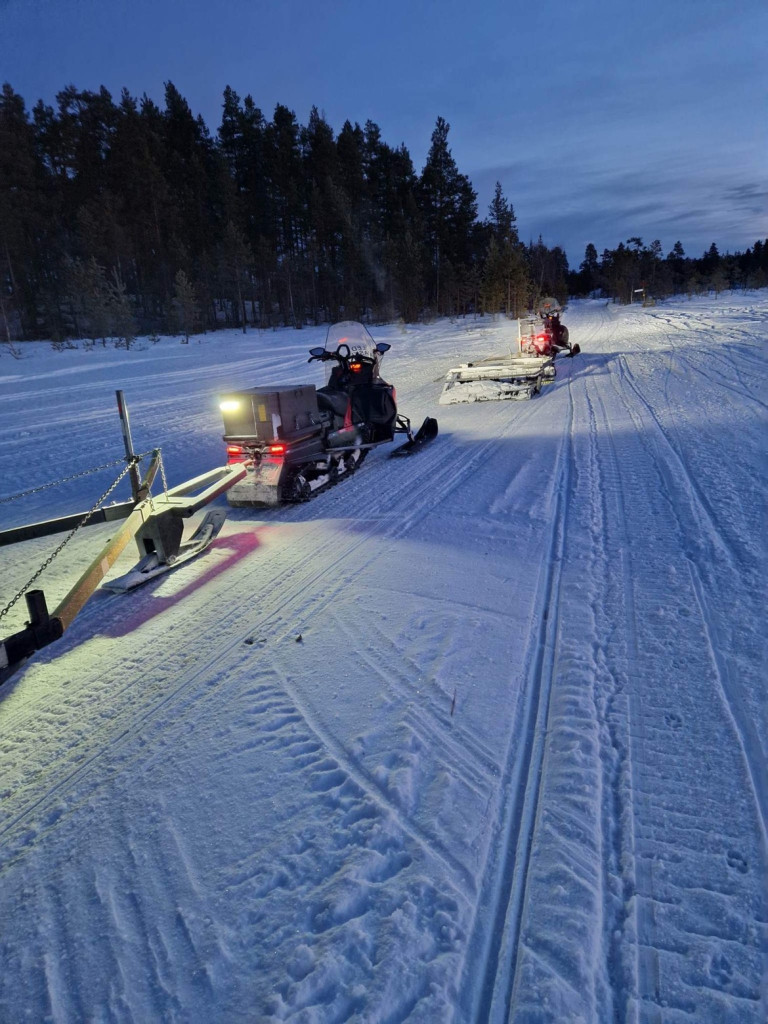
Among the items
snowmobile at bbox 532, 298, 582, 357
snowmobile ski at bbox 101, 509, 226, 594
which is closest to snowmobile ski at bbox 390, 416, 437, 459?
snowmobile ski at bbox 101, 509, 226, 594

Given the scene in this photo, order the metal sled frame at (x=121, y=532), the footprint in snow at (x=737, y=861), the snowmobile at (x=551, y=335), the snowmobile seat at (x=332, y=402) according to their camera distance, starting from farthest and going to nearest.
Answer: the snowmobile at (x=551, y=335) → the snowmobile seat at (x=332, y=402) → the metal sled frame at (x=121, y=532) → the footprint in snow at (x=737, y=861)

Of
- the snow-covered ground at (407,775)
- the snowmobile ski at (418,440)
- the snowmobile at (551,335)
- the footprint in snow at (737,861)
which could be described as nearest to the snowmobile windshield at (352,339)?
the snowmobile ski at (418,440)

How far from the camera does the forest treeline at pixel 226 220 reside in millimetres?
32750

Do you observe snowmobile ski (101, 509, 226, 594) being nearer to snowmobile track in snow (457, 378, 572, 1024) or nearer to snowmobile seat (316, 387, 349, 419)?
snowmobile seat (316, 387, 349, 419)

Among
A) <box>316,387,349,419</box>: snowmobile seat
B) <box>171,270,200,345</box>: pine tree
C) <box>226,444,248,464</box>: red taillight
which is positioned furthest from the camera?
<box>171,270,200,345</box>: pine tree

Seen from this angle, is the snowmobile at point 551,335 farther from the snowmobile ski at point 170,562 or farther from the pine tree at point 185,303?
the pine tree at point 185,303

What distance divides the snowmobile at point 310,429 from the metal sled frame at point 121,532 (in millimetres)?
287

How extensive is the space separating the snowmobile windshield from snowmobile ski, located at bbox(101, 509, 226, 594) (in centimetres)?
400

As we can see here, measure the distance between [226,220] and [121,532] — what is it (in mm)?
39969

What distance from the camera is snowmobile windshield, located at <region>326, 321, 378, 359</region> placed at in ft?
27.3

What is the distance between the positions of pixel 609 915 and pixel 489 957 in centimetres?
42

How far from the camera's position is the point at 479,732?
2.63 meters

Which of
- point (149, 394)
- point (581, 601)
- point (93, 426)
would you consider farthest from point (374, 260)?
Result: point (581, 601)

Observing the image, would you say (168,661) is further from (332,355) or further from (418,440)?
(332,355)
